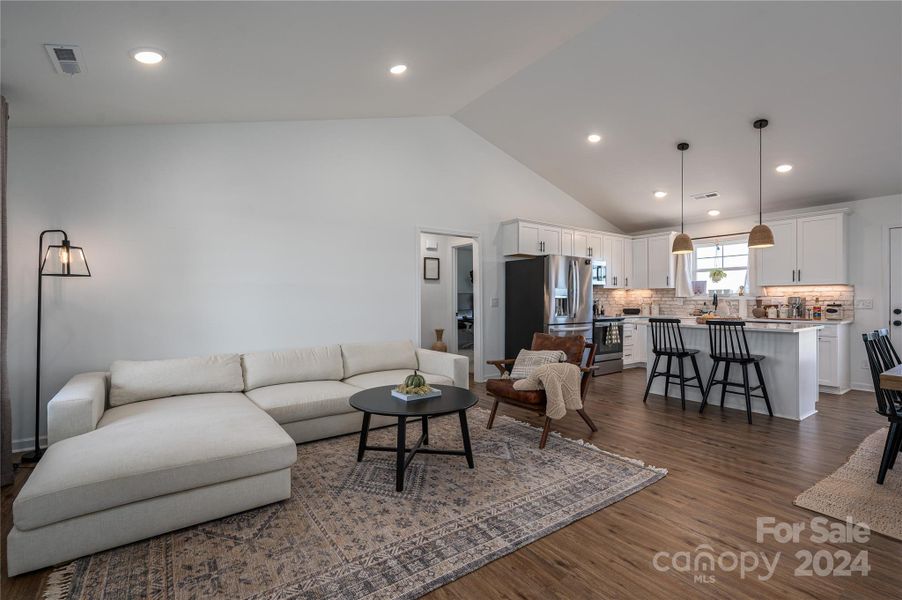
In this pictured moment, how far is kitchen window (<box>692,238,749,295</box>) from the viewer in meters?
6.59

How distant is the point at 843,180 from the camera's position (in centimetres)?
523

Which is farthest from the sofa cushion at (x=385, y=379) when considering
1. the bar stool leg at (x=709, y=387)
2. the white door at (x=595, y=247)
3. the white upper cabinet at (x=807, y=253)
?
the white upper cabinet at (x=807, y=253)

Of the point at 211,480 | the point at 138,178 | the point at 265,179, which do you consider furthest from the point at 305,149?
the point at 211,480

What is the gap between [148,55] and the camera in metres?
2.55

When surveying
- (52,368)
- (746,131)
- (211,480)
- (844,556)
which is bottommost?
(844,556)

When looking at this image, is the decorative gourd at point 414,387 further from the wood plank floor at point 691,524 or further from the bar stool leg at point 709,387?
the bar stool leg at point 709,387

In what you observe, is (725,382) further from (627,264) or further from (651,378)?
(627,264)

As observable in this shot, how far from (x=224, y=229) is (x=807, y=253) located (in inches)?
273

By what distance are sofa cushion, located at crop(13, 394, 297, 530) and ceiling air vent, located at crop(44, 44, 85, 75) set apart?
2.05 meters

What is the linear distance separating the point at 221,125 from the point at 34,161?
138 cm

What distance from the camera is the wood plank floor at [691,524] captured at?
70.9 inches

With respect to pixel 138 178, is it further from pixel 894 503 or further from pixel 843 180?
pixel 843 180

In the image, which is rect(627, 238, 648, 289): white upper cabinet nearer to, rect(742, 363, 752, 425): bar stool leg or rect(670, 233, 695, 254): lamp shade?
rect(670, 233, 695, 254): lamp shade

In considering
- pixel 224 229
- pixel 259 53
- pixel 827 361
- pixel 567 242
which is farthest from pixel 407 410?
pixel 827 361
